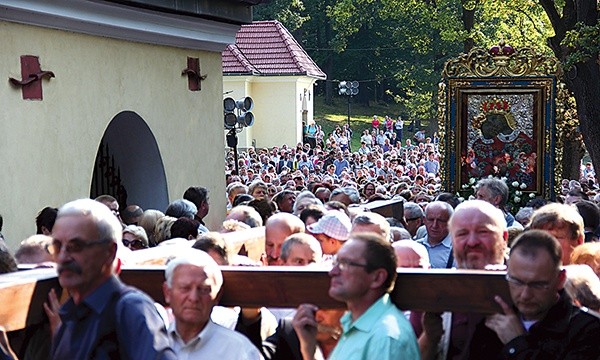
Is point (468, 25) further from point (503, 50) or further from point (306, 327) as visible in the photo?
point (306, 327)

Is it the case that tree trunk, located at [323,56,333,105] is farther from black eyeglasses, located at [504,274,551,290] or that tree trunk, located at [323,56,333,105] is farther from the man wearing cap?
black eyeglasses, located at [504,274,551,290]

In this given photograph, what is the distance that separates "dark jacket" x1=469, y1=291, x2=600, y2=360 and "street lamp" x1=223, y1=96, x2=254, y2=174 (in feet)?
65.5

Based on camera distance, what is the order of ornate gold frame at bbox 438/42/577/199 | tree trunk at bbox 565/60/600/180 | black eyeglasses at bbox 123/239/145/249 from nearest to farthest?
black eyeglasses at bbox 123/239/145/249 → ornate gold frame at bbox 438/42/577/199 → tree trunk at bbox 565/60/600/180

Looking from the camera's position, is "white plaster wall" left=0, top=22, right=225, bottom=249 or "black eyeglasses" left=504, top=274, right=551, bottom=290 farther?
"white plaster wall" left=0, top=22, right=225, bottom=249

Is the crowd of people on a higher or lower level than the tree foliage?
lower

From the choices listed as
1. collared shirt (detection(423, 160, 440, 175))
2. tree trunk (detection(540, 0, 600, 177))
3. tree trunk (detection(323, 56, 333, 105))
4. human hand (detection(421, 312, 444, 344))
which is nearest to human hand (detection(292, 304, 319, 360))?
human hand (detection(421, 312, 444, 344))

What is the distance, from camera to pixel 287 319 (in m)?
5.70

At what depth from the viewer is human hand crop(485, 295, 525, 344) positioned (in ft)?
16.0

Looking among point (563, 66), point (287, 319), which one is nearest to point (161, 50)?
point (563, 66)

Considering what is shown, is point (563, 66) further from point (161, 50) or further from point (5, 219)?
point (5, 219)

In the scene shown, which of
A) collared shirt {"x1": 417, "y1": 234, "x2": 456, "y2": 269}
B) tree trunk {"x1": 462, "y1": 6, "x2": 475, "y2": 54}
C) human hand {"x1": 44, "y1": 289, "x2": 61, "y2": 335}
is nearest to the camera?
human hand {"x1": 44, "y1": 289, "x2": 61, "y2": 335}

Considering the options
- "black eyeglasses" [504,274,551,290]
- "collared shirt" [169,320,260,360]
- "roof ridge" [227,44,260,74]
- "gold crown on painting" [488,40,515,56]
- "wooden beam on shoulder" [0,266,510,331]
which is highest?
"roof ridge" [227,44,260,74]

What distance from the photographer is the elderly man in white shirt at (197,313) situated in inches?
203

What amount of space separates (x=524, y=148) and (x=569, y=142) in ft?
23.0
